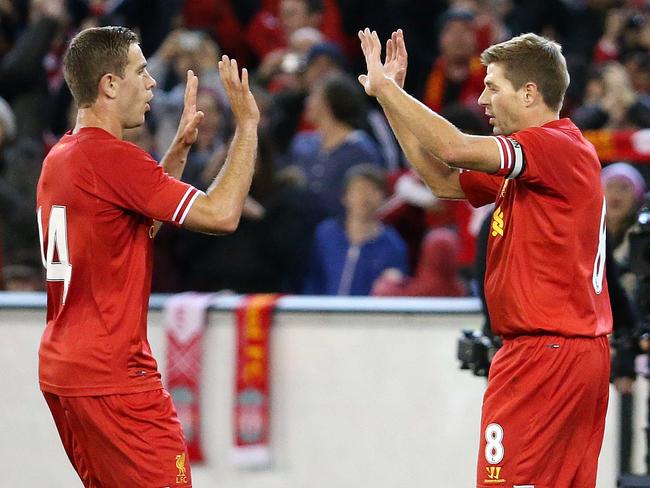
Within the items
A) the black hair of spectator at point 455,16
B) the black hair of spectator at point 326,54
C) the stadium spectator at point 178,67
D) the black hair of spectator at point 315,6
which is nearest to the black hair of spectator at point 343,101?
the black hair of spectator at point 326,54

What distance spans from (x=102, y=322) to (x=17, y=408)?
3.28 m

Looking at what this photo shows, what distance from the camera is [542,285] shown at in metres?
5.04

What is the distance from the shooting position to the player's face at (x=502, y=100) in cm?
509

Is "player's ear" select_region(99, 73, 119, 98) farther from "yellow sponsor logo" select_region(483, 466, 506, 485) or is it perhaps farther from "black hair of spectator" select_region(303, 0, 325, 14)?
"black hair of spectator" select_region(303, 0, 325, 14)

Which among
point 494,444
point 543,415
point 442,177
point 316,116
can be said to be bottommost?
point 494,444

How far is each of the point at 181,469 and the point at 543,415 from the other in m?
1.24

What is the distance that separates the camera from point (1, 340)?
8.10 m

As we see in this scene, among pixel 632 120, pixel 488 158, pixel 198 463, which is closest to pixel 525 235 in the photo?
pixel 488 158

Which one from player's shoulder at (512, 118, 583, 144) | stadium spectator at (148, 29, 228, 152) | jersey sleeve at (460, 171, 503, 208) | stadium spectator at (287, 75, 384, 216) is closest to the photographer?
player's shoulder at (512, 118, 583, 144)

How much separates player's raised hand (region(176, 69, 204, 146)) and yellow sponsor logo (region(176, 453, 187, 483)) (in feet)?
3.86

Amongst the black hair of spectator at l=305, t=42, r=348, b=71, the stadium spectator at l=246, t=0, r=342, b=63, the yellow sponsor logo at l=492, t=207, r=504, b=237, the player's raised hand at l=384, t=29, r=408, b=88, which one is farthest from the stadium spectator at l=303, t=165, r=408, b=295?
the yellow sponsor logo at l=492, t=207, r=504, b=237

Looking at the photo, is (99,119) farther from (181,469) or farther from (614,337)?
(614,337)

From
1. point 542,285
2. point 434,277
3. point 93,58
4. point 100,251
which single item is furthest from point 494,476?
point 434,277

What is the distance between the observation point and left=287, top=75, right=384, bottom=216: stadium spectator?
9.27m
